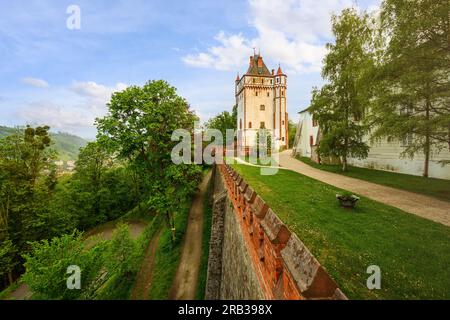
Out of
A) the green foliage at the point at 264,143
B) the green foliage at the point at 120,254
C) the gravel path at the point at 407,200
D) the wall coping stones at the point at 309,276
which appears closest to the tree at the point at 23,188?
the green foliage at the point at 120,254

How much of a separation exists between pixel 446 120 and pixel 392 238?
6.56 meters

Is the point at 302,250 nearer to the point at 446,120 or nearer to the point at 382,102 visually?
the point at 446,120

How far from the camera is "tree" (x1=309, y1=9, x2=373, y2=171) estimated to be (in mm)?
18266

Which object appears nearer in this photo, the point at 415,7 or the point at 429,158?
the point at 415,7

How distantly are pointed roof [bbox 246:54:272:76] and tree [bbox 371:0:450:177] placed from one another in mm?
38745

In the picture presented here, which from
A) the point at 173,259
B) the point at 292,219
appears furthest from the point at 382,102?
the point at 173,259

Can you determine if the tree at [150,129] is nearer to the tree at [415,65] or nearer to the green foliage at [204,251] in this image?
the green foliage at [204,251]

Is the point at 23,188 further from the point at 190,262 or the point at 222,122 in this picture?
the point at 222,122

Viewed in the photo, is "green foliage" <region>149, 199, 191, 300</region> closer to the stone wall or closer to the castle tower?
the stone wall

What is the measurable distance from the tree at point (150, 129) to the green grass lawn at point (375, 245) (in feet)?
27.2

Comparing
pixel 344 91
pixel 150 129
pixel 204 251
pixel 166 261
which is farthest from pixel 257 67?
pixel 166 261

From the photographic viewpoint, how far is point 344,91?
18.8m

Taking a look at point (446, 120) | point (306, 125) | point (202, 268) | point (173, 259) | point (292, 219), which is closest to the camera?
point (292, 219)
